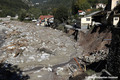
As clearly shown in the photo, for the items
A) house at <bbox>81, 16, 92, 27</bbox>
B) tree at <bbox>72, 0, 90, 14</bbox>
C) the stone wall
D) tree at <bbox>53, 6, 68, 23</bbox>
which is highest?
tree at <bbox>72, 0, 90, 14</bbox>

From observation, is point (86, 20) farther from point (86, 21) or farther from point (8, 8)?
point (8, 8)

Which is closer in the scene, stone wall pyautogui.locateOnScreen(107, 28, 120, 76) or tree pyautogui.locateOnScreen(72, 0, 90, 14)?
stone wall pyautogui.locateOnScreen(107, 28, 120, 76)

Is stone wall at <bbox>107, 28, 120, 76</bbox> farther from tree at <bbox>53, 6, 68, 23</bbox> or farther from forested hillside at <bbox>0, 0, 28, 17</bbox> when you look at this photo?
forested hillside at <bbox>0, 0, 28, 17</bbox>

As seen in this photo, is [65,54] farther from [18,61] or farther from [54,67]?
[18,61]

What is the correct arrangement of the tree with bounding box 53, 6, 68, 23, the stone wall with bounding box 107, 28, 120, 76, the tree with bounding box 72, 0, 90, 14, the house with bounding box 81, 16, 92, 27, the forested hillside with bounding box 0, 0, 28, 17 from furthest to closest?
the forested hillside with bounding box 0, 0, 28, 17 < the tree with bounding box 72, 0, 90, 14 < the tree with bounding box 53, 6, 68, 23 < the house with bounding box 81, 16, 92, 27 < the stone wall with bounding box 107, 28, 120, 76

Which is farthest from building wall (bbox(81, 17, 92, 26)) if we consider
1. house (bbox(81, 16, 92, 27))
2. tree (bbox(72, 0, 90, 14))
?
tree (bbox(72, 0, 90, 14))

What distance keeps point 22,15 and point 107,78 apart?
60921 millimetres

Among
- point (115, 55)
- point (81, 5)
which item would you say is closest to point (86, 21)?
point (115, 55)

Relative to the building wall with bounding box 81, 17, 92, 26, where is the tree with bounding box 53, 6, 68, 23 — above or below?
above

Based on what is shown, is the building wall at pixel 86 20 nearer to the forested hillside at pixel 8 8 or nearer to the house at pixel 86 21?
the house at pixel 86 21

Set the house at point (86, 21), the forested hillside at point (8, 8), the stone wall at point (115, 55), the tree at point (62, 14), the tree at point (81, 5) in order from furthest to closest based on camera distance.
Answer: the forested hillside at point (8, 8)
the tree at point (81, 5)
the tree at point (62, 14)
the house at point (86, 21)
the stone wall at point (115, 55)

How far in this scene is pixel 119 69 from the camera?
527cm

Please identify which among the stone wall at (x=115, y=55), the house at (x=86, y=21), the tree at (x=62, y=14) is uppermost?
the tree at (x=62, y=14)

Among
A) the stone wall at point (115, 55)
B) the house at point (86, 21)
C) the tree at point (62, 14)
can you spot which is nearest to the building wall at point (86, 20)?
the house at point (86, 21)
